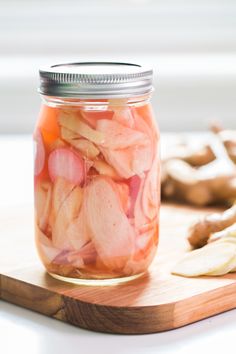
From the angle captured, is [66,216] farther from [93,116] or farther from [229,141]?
[229,141]

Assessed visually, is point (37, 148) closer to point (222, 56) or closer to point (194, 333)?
point (194, 333)

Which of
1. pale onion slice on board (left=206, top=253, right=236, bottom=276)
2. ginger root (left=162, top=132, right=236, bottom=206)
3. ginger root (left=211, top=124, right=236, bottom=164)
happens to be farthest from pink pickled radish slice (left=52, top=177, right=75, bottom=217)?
ginger root (left=211, top=124, right=236, bottom=164)

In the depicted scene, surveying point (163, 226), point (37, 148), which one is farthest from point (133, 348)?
point (163, 226)

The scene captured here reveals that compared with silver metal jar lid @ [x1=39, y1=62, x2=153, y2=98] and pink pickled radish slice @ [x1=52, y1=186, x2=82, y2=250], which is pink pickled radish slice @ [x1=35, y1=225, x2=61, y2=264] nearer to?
pink pickled radish slice @ [x1=52, y1=186, x2=82, y2=250]

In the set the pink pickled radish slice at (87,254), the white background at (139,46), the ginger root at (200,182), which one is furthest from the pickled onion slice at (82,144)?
the white background at (139,46)

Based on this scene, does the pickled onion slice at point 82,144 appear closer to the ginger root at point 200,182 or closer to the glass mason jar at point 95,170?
the glass mason jar at point 95,170

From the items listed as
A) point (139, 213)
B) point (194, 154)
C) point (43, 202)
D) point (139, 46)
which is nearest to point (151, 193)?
point (139, 213)
